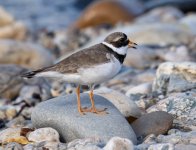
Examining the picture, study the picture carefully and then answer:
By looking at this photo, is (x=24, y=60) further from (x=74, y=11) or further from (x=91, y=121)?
(x=74, y=11)

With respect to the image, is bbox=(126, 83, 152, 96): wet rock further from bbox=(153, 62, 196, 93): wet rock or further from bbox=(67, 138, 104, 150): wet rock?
bbox=(67, 138, 104, 150): wet rock

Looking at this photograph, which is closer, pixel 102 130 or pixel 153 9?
pixel 102 130

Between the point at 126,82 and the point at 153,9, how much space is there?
12.7 m

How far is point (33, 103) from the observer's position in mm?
8820

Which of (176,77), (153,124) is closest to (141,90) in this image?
(176,77)

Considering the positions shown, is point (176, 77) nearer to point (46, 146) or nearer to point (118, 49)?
point (118, 49)

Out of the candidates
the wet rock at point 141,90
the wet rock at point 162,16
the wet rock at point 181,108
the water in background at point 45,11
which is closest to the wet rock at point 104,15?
the wet rock at point 162,16

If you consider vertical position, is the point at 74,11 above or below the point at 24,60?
above

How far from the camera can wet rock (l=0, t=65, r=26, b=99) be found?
9766 mm

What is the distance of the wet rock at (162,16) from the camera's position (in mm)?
18628

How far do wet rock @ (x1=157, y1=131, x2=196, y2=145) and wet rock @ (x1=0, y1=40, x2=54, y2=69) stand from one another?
686 centimetres

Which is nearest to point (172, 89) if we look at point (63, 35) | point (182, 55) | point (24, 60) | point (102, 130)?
point (102, 130)

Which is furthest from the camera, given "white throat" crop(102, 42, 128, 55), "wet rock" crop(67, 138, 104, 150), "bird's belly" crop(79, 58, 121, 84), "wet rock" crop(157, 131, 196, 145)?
"white throat" crop(102, 42, 128, 55)

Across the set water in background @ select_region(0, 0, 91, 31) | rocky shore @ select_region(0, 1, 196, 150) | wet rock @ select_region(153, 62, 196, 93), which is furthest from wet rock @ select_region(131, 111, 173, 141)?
water in background @ select_region(0, 0, 91, 31)
